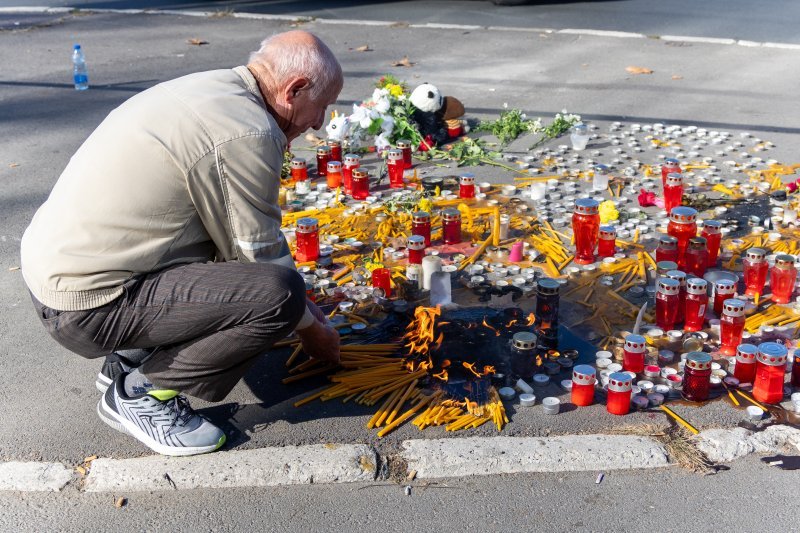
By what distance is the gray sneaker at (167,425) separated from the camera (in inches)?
138

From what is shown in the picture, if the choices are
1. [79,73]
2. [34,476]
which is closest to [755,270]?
[34,476]

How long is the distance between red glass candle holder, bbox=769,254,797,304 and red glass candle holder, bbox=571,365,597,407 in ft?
4.71

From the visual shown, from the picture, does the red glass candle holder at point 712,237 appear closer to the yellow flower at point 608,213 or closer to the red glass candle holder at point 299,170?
the yellow flower at point 608,213

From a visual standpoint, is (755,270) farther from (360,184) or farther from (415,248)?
(360,184)

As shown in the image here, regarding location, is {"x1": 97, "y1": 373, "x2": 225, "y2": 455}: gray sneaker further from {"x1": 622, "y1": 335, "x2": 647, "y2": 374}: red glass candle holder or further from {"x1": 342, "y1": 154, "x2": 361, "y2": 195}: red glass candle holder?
{"x1": 342, "y1": 154, "x2": 361, "y2": 195}: red glass candle holder

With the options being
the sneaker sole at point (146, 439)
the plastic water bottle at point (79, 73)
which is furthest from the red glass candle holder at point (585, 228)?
the plastic water bottle at point (79, 73)

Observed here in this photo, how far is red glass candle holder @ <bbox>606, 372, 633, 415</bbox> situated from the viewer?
3697 mm

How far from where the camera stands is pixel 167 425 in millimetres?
3504

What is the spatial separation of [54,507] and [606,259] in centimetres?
327

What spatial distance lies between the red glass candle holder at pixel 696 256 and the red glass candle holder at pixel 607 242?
48cm

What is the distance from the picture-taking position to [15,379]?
4.12 metres

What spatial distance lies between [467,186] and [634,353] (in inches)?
97.2

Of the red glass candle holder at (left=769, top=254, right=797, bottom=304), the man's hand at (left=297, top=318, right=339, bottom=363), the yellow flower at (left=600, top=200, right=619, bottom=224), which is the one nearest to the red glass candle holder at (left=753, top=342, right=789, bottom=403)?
the red glass candle holder at (left=769, top=254, right=797, bottom=304)

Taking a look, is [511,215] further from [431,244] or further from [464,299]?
[464,299]
